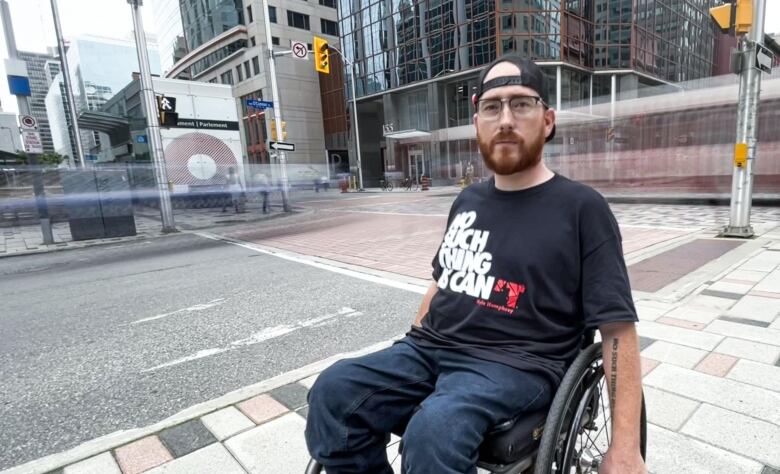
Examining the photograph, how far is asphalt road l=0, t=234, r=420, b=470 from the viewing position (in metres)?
2.69

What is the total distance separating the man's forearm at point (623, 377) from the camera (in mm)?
1319

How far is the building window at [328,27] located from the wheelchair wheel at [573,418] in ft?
174

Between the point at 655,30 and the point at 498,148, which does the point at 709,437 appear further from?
the point at 655,30

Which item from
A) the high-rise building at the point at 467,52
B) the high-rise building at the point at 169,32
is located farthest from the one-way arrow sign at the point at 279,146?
the high-rise building at the point at 169,32

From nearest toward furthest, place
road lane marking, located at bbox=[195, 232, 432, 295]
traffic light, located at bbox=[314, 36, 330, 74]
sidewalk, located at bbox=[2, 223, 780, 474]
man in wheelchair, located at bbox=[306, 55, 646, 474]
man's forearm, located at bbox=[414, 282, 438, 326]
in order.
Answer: man in wheelchair, located at bbox=[306, 55, 646, 474]
man's forearm, located at bbox=[414, 282, 438, 326]
sidewalk, located at bbox=[2, 223, 780, 474]
road lane marking, located at bbox=[195, 232, 432, 295]
traffic light, located at bbox=[314, 36, 330, 74]

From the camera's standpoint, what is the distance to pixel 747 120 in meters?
6.74

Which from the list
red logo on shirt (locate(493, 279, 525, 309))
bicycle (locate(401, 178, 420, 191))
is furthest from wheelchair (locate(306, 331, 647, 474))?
bicycle (locate(401, 178, 420, 191))

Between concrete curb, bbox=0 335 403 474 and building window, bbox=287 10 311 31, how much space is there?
48536 millimetres

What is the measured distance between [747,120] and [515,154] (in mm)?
7429

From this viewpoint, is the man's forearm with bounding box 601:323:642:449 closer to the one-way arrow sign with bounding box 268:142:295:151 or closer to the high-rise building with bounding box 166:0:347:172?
the one-way arrow sign with bounding box 268:142:295:151

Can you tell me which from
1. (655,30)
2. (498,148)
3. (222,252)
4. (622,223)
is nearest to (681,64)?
(655,30)

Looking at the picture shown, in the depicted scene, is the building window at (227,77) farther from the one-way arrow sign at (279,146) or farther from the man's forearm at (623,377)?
the man's forearm at (623,377)

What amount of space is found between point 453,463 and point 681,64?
54910 millimetres

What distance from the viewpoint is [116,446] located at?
7.32ft
